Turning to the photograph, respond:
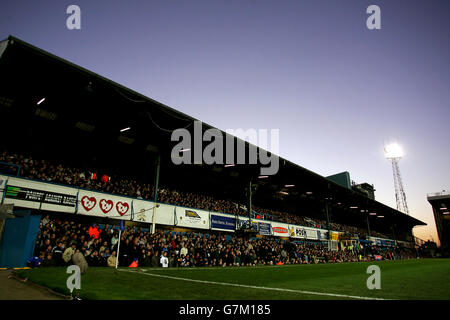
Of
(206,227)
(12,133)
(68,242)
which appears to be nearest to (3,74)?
(12,133)

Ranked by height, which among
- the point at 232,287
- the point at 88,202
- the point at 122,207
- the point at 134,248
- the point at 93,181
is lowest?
the point at 232,287

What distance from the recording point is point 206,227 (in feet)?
77.4

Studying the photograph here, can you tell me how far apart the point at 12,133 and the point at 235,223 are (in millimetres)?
19874

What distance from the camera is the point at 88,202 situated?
16812 millimetres

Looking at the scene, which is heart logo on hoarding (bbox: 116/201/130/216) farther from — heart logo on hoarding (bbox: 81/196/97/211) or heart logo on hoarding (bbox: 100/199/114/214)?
Result: heart logo on hoarding (bbox: 81/196/97/211)

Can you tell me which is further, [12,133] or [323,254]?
[323,254]

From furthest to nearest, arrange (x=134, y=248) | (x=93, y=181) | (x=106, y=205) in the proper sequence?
1. (x=93, y=181)
2. (x=106, y=205)
3. (x=134, y=248)

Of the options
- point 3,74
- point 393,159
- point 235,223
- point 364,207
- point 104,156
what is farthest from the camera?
point 393,159

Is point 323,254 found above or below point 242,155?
below

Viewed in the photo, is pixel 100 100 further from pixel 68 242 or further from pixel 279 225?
pixel 279 225

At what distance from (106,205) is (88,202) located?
1.18m

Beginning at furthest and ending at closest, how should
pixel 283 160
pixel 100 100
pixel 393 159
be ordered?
1. pixel 393 159
2. pixel 283 160
3. pixel 100 100

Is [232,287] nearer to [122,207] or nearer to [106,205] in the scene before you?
[106,205]

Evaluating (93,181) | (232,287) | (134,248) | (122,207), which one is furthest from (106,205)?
(232,287)
